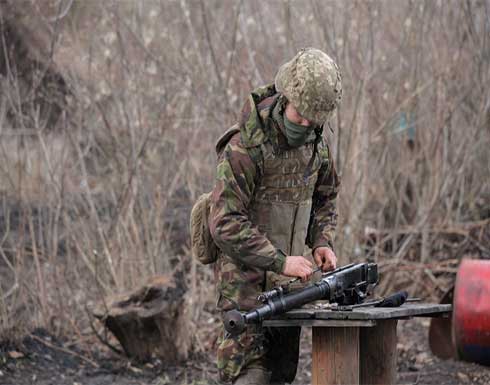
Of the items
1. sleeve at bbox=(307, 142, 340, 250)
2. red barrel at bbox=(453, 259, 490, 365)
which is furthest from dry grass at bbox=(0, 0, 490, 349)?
sleeve at bbox=(307, 142, 340, 250)

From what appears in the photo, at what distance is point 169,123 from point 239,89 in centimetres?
69

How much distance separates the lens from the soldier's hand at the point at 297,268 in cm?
401

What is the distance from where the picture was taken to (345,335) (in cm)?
405

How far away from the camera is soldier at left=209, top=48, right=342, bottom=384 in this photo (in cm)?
404

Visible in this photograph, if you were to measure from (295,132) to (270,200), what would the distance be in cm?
37

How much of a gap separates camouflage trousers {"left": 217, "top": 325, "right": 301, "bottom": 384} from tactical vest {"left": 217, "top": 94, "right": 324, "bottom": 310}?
15 cm

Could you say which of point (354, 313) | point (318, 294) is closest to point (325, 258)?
point (318, 294)

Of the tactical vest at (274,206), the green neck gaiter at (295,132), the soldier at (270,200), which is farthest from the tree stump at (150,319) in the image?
the green neck gaiter at (295,132)

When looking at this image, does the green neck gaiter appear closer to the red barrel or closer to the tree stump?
the red barrel

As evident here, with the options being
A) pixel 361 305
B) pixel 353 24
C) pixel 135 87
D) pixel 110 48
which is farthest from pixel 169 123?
pixel 361 305

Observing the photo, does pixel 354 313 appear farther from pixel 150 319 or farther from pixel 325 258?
pixel 150 319

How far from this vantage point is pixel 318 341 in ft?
13.6

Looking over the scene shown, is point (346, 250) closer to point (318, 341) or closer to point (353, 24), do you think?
point (353, 24)

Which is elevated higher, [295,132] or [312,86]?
[312,86]
